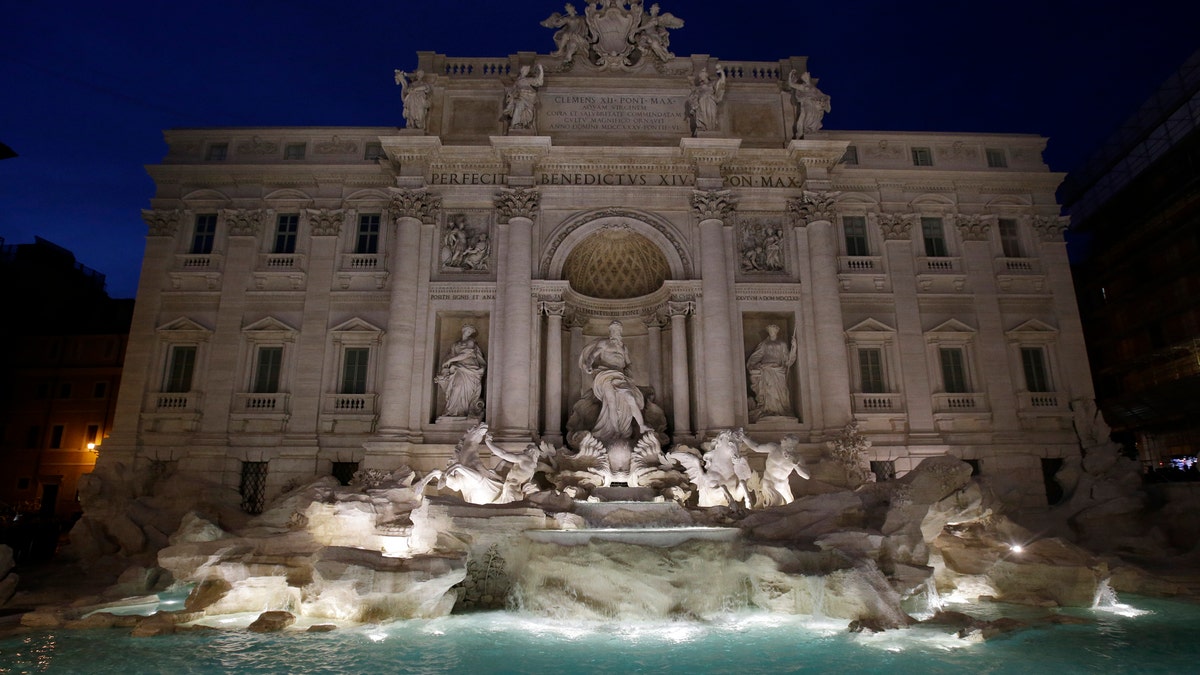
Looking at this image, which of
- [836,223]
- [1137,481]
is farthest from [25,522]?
[1137,481]

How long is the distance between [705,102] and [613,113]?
124 inches

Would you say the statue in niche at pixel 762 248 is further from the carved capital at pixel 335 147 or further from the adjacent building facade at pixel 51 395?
the adjacent building facade at pixel 51 395

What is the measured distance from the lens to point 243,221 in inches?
914

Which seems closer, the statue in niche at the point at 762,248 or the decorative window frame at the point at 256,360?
the decorative window frame at the point at 256,360

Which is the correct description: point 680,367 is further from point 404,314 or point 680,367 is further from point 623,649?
point 623,649

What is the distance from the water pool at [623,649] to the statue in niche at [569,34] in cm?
1895

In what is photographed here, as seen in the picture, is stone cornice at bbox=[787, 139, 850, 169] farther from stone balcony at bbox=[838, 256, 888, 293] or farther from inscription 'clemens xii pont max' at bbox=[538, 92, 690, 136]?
inscription 'clemens xii pont max' at bbox=[538, 92, 690, 136]

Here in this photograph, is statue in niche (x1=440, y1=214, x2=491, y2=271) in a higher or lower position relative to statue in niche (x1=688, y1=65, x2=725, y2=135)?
lower

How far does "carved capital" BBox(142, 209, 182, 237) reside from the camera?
23062mm

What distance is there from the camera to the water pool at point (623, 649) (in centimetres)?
923

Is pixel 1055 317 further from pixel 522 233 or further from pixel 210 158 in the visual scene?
pixel 210 158

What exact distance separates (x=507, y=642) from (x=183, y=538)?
8.83 meters

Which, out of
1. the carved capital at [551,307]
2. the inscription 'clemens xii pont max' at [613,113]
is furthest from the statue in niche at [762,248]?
the carved capital at [551,307]

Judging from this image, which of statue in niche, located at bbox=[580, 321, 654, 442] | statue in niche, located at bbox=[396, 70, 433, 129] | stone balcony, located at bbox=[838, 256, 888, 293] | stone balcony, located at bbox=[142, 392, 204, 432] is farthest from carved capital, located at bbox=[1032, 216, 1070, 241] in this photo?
stone balcony, located at bbox=[142, 392, 204, 432]
